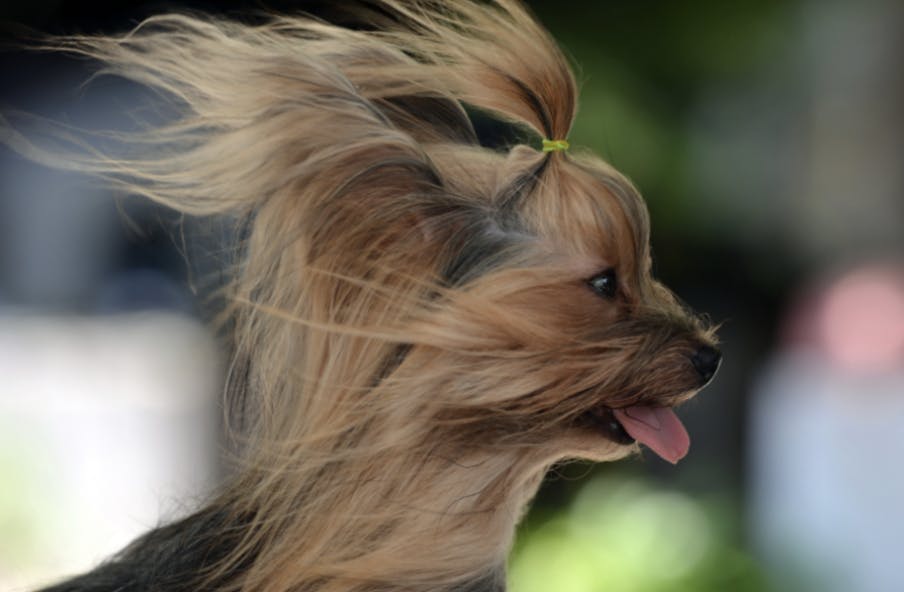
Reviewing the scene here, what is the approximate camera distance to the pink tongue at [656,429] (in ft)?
2.51

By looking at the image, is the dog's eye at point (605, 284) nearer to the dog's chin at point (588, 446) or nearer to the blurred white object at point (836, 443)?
the dog's chin at point (588, 446)

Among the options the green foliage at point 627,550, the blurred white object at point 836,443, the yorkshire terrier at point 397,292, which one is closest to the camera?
the yorkshire terrier at point 397,292

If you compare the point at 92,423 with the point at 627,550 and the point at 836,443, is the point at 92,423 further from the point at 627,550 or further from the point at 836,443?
the point at 836,443

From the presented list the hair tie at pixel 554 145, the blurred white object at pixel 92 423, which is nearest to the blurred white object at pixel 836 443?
the blurred white object at pixel 92 423

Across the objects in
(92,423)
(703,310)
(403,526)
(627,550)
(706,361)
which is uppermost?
(706,361)

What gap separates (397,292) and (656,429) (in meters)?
0.20

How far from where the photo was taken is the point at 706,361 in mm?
772

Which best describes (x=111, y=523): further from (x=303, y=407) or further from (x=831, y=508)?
(x=831, y=508)

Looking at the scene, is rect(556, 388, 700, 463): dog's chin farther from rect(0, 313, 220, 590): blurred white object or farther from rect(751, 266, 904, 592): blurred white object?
rect(751, 266, 904, 592): blurred white object

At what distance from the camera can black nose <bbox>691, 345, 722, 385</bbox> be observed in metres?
0.77

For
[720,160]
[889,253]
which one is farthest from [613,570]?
[889,253]

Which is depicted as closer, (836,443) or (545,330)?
(545,330)

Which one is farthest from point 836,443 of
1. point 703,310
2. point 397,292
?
point 397,292

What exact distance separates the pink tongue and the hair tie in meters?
0.18
